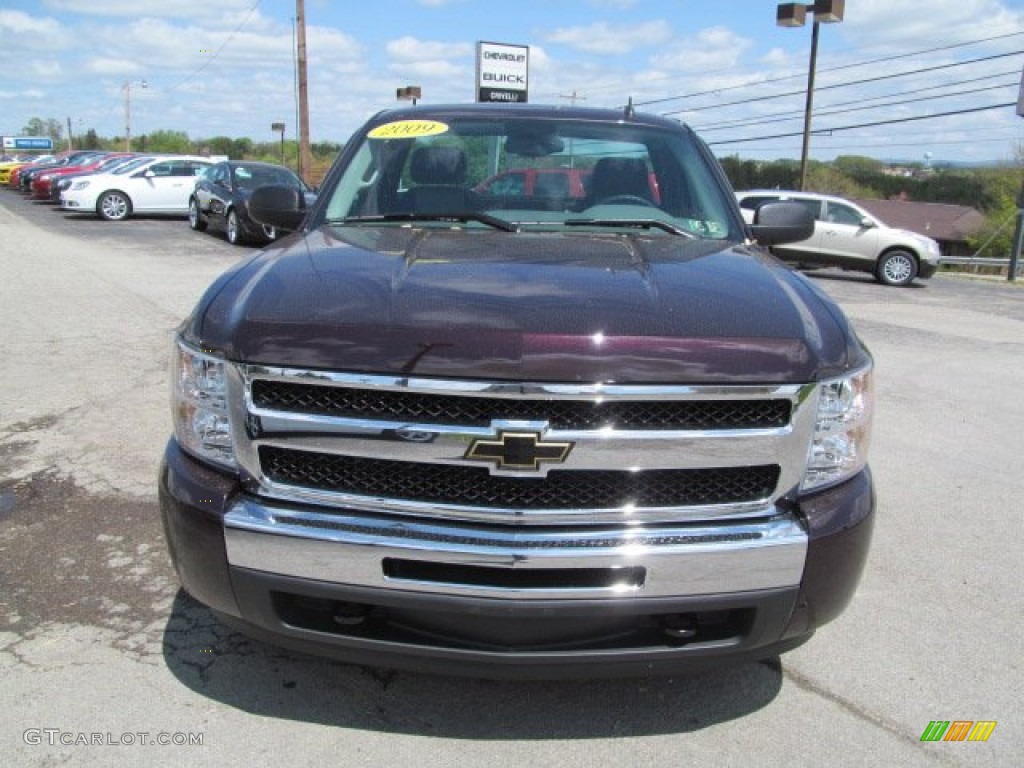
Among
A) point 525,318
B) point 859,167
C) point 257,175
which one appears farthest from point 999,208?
point 525,318

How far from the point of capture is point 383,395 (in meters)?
2.22

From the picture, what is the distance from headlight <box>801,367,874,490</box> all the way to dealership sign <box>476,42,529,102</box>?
20.2 m

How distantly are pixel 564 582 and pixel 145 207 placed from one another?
2347 centimetres

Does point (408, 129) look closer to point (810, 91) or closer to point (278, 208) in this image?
point (278, 208)

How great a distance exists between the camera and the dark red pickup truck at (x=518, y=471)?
218 centimetres

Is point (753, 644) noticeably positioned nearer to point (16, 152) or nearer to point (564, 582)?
point (564, 582)

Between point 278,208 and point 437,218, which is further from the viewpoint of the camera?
point 278,208

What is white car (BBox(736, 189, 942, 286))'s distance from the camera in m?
16.8

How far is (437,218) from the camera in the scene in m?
3.48

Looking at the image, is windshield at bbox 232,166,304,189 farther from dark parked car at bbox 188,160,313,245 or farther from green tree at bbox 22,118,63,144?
green tree at bbox 22,118,63,144

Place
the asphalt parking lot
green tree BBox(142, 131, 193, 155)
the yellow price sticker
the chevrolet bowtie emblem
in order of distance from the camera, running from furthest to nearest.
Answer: green tree BBox(142, 131, 193, 155)
the yellow price sticker
the asphalt parking lot
the chevrolet bowtie emblem

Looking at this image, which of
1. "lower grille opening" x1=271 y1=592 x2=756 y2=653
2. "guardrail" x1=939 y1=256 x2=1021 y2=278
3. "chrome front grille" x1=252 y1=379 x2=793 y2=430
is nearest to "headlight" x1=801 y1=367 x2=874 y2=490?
"chrome front grille" x1=252 y1=379 x2=793 y2=430

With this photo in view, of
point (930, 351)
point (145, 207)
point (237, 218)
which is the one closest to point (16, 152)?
point (145, 207)

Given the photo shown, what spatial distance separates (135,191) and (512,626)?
2350 centimetres
